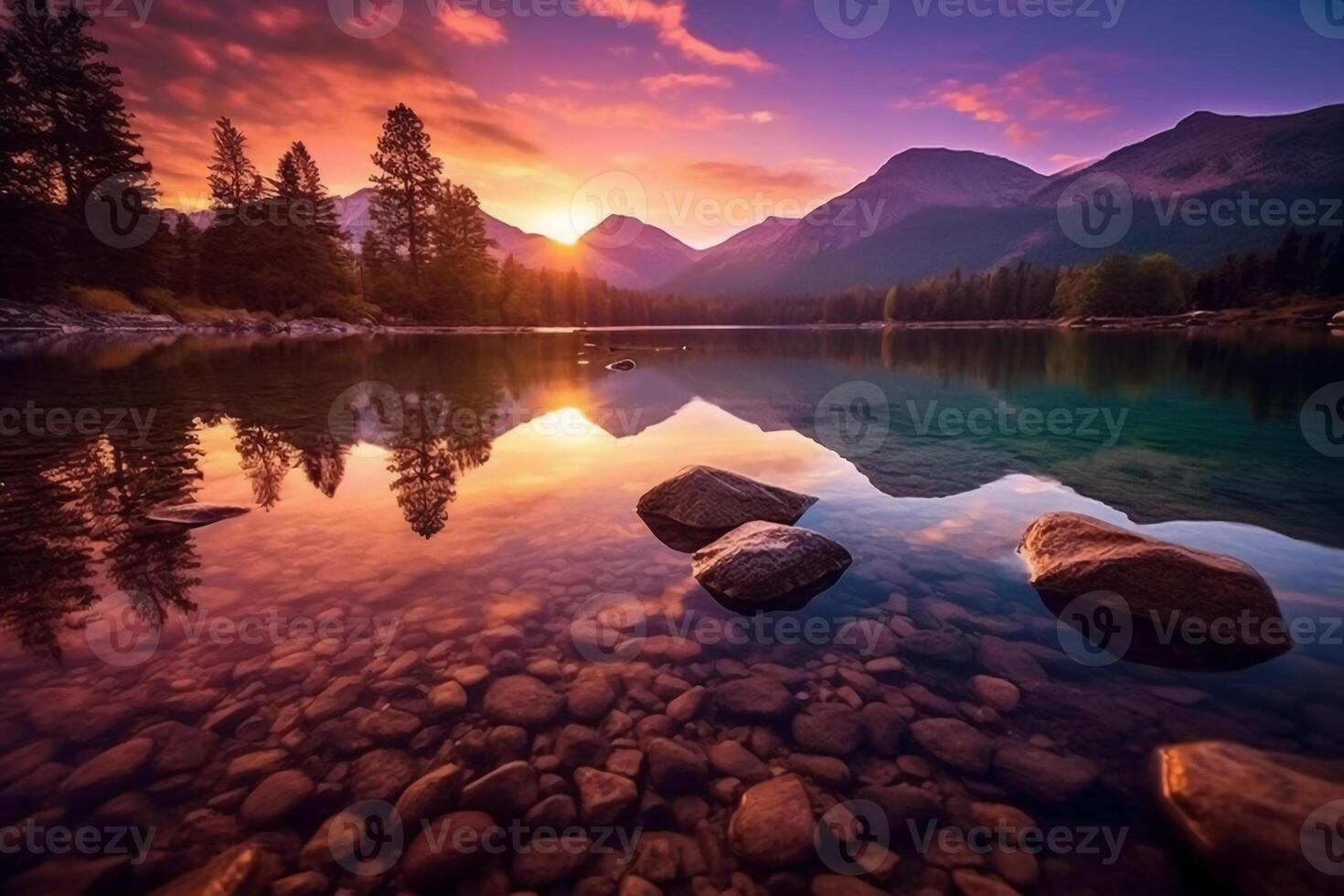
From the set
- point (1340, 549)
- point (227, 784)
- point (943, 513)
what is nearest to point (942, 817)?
point (227, 784)

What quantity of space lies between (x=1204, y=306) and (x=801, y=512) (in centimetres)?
Result: 14663

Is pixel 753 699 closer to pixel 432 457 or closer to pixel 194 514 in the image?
pixel 194 514

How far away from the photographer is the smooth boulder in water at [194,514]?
782 centimetres

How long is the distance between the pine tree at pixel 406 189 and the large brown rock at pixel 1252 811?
80922 mm

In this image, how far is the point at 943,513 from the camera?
903 cm

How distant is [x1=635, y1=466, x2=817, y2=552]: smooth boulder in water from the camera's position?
832 cm

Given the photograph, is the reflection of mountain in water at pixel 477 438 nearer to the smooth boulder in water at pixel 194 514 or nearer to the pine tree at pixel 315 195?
the smooth boulder in water at pixel 194 514

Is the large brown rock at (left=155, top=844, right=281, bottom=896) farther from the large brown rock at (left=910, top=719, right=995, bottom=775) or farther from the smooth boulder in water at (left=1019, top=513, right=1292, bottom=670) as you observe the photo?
the smooth boulder in water at (left=1019, top=513, right=1292, bottom=670)

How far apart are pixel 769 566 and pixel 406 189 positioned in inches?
3175

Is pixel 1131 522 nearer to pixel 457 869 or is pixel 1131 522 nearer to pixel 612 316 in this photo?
pixel 457 869

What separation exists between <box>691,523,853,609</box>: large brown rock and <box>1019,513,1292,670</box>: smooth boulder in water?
2.59 m

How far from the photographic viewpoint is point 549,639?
211 inches

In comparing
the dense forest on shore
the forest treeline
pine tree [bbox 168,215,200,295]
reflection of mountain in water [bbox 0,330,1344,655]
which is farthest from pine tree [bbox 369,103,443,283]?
the forest treeline

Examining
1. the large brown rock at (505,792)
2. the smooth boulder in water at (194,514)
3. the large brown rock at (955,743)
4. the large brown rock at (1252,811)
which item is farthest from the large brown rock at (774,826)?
the smooth boulder in water at (194,514)
